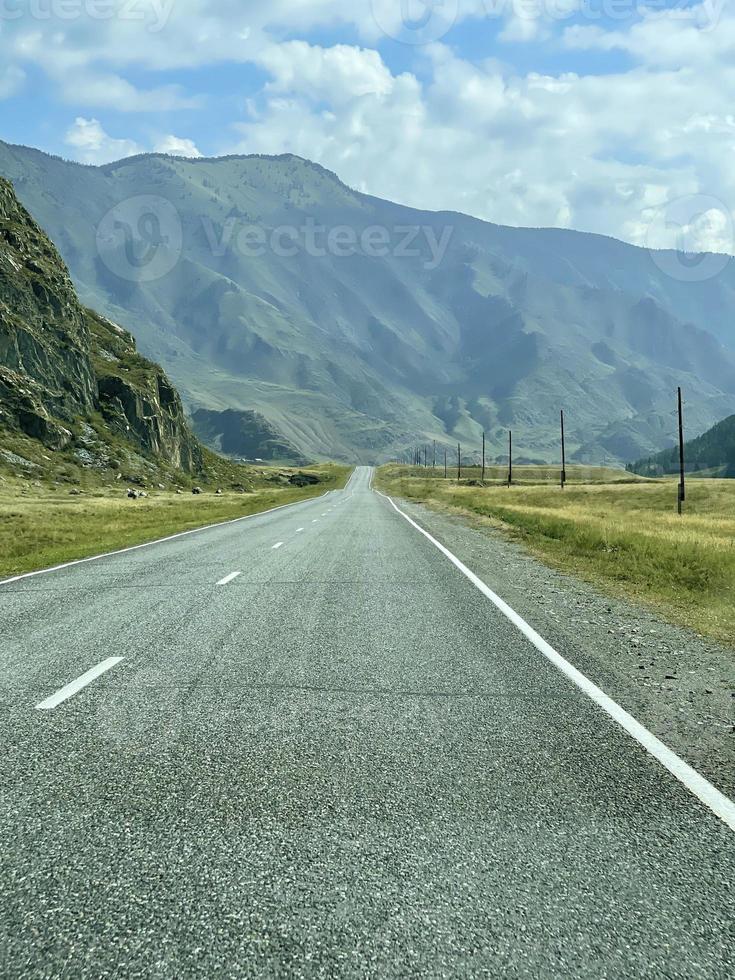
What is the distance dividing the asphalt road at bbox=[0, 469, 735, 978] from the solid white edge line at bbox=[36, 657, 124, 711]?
0.06 meters

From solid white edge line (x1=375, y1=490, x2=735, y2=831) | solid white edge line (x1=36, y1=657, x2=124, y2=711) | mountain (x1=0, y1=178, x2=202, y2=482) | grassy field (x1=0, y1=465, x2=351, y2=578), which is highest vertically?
mountain (x1=0, y1=178, x2=202, y2=482)

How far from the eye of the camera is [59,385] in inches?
3159

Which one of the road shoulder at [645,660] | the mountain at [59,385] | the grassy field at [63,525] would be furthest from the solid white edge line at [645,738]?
the mountain at [59,385]

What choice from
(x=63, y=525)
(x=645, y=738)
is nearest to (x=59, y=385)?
(x=63, y=525)

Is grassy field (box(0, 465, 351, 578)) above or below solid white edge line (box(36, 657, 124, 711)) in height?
below

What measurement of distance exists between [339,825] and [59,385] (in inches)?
3320

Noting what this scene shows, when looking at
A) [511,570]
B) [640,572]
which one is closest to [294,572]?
[511,570]

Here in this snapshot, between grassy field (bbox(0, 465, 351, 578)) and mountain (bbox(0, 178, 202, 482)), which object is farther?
mountain (bbox(0, 178, 202, 482))

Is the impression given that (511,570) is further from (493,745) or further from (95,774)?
(95,774)

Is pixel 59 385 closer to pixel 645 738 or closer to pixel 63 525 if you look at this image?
pixel 63 525

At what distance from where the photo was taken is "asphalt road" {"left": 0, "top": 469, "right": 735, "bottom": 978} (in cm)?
294

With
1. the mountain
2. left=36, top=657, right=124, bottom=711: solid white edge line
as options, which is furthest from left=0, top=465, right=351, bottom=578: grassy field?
the mountain

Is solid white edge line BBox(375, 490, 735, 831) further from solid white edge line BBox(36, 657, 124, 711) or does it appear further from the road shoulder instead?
solid white edge line BBox(36, 657, 124, 711)

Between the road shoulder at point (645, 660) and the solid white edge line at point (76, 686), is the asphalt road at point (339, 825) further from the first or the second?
the road shoulder at point (645, 660)
